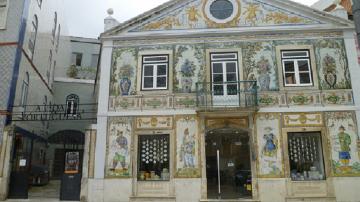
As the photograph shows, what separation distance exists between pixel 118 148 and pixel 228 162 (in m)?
4.63

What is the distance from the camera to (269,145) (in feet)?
39.9

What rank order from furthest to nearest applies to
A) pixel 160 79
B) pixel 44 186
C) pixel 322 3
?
pixel 322 3 < pixel 44 186 < pixel 160 79

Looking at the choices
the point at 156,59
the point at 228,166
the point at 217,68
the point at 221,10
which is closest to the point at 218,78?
the point at 217,68

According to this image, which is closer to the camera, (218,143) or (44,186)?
(218,143)

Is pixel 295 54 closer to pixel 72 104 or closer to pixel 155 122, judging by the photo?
pixel 155 122

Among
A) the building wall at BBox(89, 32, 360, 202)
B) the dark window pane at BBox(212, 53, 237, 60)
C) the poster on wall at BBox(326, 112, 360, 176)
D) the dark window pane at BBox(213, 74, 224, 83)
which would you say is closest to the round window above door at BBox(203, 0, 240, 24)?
the building wall at BBox(89, 32, 360, 202)

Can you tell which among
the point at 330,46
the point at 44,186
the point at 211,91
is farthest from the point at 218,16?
the point at 44,186

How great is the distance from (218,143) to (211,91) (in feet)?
7.51

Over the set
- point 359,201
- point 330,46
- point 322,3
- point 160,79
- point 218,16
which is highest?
point 322,3

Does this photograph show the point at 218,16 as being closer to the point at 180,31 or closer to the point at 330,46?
the point at 180,31

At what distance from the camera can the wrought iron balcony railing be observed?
1245cm

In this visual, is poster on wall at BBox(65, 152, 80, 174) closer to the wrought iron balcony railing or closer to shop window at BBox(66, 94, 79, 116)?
the wrought iron balcony railing

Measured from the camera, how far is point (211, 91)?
12664 mm

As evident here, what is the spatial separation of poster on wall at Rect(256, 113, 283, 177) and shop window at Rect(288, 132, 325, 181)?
536mm
